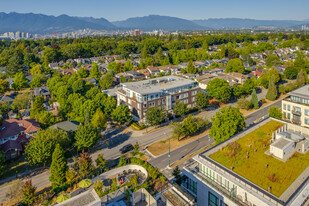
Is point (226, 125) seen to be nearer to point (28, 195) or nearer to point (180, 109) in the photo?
point (180, 109)

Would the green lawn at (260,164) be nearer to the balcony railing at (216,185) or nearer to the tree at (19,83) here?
the balcony railing at (216,185)

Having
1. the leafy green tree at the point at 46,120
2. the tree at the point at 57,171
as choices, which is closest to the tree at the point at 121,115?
the leafy green tree at the point at 46,120

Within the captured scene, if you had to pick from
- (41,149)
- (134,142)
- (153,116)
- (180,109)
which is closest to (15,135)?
(41,149)

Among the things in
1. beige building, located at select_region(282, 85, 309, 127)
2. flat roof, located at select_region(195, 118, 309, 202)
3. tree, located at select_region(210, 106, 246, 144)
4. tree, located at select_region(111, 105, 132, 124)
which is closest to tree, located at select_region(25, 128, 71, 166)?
tree, located at select_region(111, 105, 132, 124)

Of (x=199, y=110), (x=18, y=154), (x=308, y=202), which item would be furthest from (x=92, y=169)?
(x=199, y=110)

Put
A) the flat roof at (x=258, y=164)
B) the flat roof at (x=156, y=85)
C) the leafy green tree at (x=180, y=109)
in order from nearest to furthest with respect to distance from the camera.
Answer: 1. the flat roof at (x=258, y=164)
2. the leafy green tree at (x=180, y=109)
3. the flat roof at (x=156, y=85)

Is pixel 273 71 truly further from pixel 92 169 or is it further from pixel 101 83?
pixel 92 169

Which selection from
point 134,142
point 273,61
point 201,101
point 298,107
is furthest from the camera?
point 273,61
